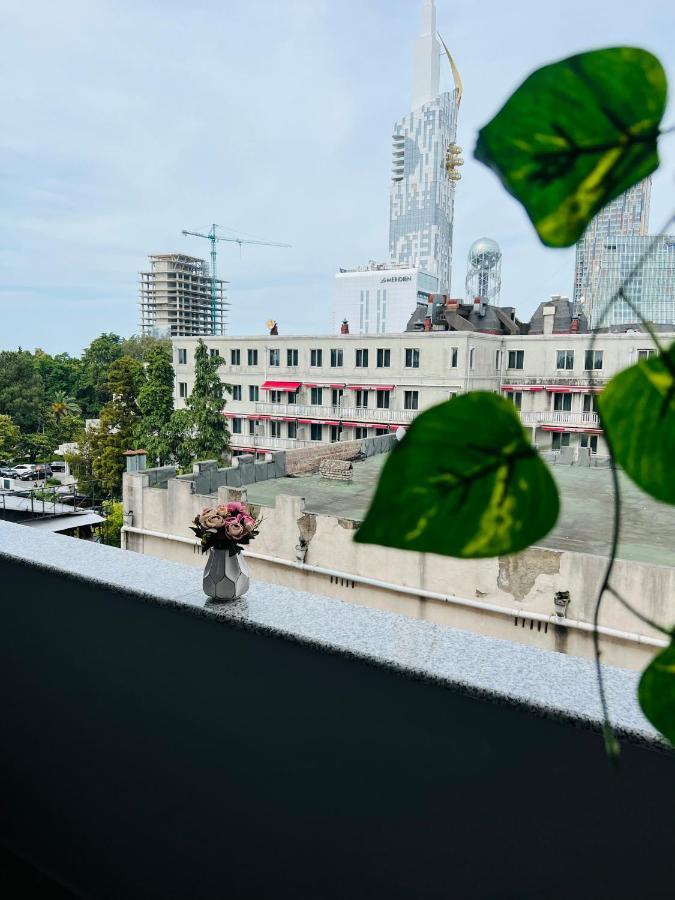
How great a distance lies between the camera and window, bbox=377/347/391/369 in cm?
1427

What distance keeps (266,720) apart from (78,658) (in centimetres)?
64

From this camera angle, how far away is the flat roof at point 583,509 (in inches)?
251

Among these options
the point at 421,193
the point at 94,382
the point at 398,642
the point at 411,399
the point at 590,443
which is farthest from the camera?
the point at 421,193

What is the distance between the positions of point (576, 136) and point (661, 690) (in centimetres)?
22

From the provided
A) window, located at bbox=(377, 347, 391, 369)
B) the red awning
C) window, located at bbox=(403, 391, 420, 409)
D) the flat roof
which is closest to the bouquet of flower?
the flat roof

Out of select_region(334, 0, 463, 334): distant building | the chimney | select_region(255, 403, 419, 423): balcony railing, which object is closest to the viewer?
select_region(255, 403, 419, 423): balcony railing

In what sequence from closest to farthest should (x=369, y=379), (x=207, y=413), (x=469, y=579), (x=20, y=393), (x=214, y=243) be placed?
(x=469, y=579), (x=207, y=413), (x=369, y=379), (x=20, y=393), (x=214, y=243)

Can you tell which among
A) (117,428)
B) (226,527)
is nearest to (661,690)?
(226,527)

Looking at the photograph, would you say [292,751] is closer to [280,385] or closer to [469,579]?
[469,579]

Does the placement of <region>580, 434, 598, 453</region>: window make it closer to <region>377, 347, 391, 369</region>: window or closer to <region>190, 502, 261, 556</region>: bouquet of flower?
<region>377, 347, 391, 369</region>: window

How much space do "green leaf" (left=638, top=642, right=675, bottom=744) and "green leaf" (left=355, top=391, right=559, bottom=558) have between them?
8cm

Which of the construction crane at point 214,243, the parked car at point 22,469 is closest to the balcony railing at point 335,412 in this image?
the parked car at point 22,469

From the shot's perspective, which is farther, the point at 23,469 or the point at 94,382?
the point at 94,382

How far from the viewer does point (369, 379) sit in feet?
48.1
